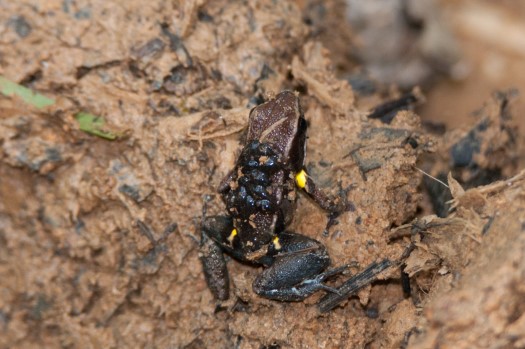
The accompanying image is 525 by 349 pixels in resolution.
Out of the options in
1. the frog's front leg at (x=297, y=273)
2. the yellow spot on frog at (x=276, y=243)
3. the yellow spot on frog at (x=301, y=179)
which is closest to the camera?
the frog's front leg at (x=297, y=273)

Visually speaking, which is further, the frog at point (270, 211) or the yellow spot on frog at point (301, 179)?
the yellow spot on frog at point (301, 179)

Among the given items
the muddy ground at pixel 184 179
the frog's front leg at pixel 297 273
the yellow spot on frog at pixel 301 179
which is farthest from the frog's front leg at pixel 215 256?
the yellow spot on frog at pixel 301 179

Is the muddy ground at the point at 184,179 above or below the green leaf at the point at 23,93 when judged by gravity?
below

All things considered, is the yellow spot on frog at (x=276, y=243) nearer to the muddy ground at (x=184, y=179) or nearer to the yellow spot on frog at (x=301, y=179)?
the muddy ground at (x=184, y=179)

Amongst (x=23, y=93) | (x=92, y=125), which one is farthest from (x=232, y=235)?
(x=23, y=93)

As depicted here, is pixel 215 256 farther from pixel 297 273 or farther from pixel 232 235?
pixel 297 273

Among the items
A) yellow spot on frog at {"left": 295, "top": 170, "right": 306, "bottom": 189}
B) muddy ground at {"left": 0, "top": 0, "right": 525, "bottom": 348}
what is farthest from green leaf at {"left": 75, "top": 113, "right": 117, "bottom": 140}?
yellow spot on frog at {"left": 295, "top": 170, "right": 306, "bottom": 189}

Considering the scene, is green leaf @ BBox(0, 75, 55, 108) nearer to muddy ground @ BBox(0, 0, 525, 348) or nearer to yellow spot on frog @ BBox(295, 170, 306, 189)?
muddy ground @ BBox(0, 0, 525, 348)
